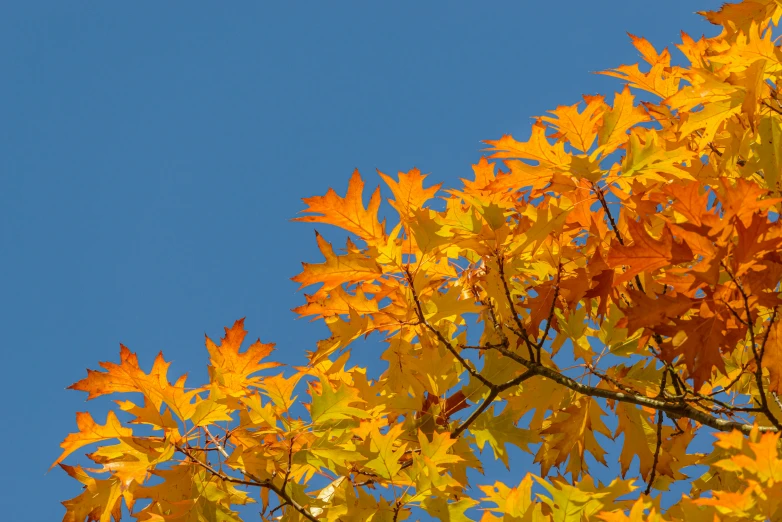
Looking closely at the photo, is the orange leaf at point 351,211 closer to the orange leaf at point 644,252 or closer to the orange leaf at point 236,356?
the orange leaf at point 236,356

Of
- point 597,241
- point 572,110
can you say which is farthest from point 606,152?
point 597,241

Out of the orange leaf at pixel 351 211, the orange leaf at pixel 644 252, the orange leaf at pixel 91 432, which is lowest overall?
the orange leaf at pixel 91 432

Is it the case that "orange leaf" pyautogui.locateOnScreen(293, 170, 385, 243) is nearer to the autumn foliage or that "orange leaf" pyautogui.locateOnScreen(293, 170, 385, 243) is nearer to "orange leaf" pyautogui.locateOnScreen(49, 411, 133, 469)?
the autumn foliage

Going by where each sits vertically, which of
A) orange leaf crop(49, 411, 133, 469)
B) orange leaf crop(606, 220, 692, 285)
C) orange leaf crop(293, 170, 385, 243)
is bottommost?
orange leaf crop(49, 411, 133, 469)

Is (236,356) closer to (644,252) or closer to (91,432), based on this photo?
(91,432)

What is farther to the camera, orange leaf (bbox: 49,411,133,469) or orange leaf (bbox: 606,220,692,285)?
orange leaf (bbox: 49,411,133,469)

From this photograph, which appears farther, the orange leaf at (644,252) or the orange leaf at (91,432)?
the orange leaf at (91,432)

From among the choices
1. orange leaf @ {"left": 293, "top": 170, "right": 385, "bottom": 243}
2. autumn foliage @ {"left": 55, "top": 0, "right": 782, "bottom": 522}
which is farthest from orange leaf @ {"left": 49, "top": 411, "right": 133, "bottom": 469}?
orange leaf @ {"left": 293, "top": 170, "right": 385, "bottom": 243}

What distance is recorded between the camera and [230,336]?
266cm

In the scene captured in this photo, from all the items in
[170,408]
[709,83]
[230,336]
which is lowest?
[170,408]

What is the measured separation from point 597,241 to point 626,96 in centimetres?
53

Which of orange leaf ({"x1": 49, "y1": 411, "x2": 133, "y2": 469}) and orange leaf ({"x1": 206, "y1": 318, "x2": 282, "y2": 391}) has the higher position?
orange leaf ({"x1": 206, "y1": 318, "x2": 282, "y2": 391})

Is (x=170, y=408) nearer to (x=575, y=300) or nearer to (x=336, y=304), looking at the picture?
(x=336, y=304)

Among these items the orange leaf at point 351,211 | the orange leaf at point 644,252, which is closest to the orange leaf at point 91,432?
the orange leaf at point 351,211
